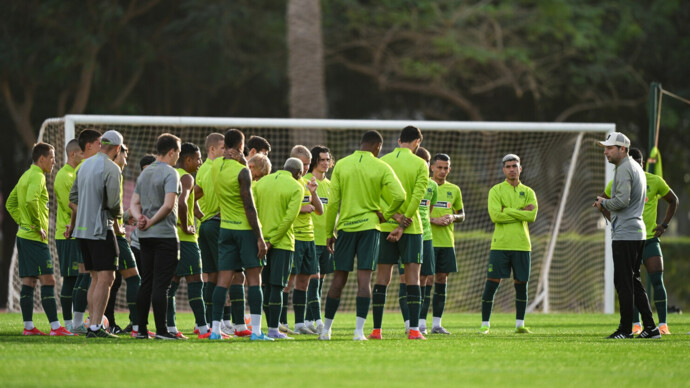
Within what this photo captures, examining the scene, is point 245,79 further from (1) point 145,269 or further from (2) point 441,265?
(1) point 145,269

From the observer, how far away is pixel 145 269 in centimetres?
1098

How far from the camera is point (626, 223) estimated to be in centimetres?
1193

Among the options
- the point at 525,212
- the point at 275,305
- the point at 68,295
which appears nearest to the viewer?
the point at 275,305

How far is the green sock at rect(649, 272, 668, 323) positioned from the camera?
13.0 meters

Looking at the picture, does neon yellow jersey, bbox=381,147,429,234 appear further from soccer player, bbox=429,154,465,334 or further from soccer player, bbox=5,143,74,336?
soccer player, bbox=5,143,74,336

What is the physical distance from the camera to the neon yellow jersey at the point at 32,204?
39.8 feet

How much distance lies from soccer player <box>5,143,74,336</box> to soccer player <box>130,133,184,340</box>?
1855mm

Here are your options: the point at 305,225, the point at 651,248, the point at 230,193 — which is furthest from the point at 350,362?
the point at 651,248

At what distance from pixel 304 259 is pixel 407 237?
5.13 feet

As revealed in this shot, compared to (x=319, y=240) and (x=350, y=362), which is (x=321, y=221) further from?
(x=350, y=362)

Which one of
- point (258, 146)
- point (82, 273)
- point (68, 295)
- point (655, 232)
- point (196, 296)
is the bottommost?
point (68, 295)

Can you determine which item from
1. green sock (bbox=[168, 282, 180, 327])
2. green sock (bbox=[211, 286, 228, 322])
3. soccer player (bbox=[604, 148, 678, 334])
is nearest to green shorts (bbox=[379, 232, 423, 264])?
green sock (bbox=[211, 286, 228, 322])

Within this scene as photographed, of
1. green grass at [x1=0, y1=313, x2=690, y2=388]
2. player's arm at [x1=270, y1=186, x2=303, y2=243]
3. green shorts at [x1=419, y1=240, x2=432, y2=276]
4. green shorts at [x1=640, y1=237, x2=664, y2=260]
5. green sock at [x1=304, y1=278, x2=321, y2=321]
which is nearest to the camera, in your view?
green grass at [x1=0, y1=313, x2=690, y2=388]

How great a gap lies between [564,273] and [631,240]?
32.5 ft
